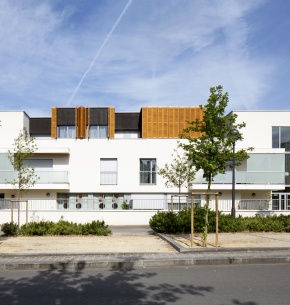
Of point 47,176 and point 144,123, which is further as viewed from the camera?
point 144,123

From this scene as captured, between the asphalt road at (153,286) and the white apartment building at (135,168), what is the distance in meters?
16.9

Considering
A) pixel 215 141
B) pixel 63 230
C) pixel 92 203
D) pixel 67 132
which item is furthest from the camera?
pixel 67 132

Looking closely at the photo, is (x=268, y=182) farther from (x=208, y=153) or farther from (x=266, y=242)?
(x=208, y=153)

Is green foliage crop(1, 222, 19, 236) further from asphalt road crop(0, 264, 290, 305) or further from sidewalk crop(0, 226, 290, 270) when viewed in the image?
asphalt road crop(0, 264, 290, 305)

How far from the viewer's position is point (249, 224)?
16.2m

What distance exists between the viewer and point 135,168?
1120 inches

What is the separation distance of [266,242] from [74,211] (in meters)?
13.8

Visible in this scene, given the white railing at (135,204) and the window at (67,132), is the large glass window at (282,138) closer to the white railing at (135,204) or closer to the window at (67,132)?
the white railing at (135,204)

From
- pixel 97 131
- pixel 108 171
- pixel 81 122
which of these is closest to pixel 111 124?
pixel 97 131

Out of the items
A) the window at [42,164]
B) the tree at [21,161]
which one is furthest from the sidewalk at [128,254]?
the window at [42,164]

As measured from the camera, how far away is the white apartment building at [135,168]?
26.4 metres

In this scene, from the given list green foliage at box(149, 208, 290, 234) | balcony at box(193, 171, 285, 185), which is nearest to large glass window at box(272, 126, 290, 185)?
balcony at box(193, 171, 285, 185)

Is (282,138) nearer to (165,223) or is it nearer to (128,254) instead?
(165,223)

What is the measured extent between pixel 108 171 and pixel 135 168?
6.81 ft
